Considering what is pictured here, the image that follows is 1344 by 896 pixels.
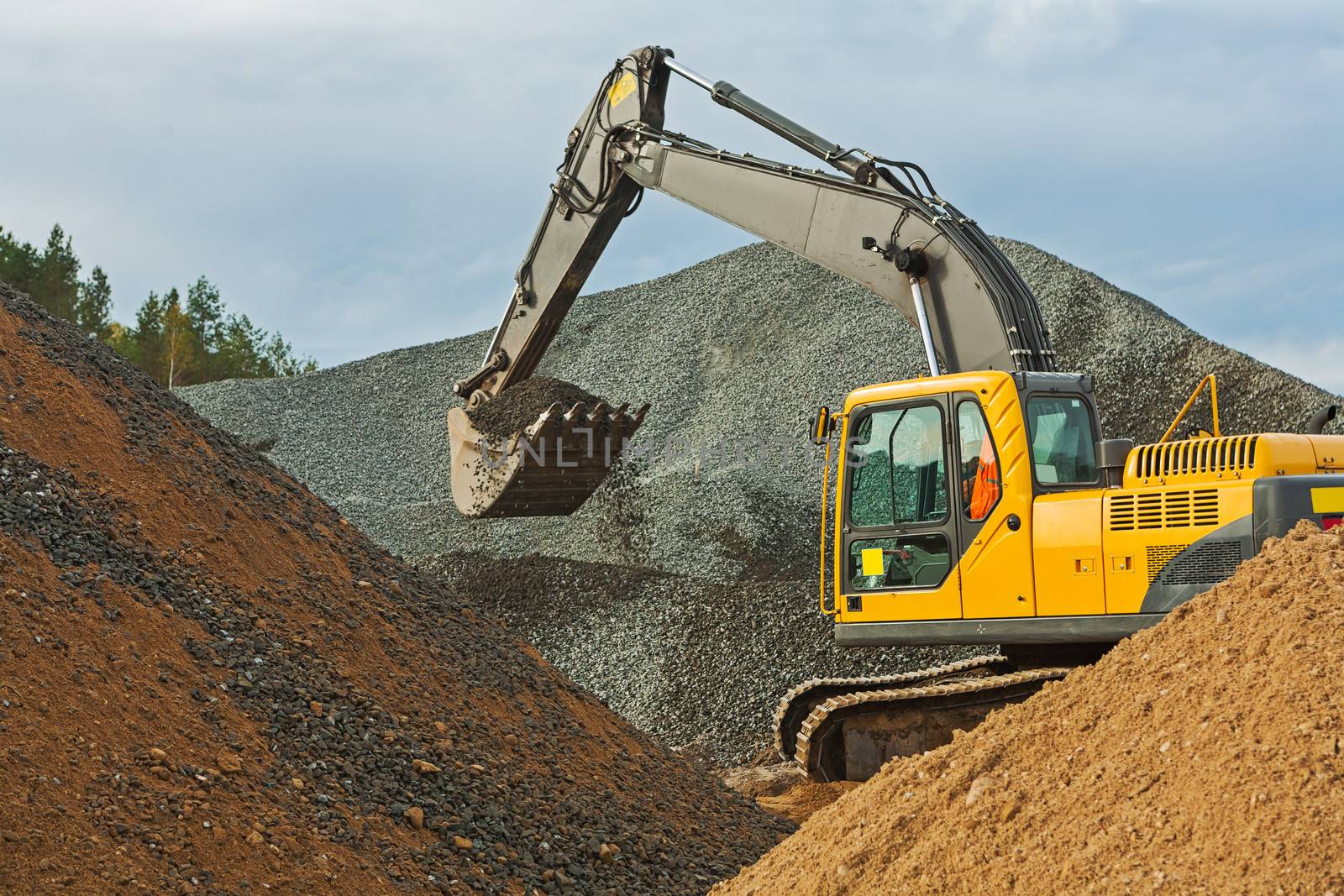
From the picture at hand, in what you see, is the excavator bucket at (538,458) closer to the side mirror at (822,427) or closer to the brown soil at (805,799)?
the side mirror at (822,427)

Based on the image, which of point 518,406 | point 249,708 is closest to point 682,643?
point 518,406

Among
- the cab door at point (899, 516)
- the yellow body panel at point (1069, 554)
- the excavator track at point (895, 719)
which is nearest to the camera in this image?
the yellow body panel at point (1069, 554)

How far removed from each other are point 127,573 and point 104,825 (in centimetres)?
154

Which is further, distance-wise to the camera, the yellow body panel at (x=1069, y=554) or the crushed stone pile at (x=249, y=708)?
the yellow body panel at (x=1069, y=554)

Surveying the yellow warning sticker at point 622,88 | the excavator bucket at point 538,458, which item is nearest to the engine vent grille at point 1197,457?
the excavator bucket at point 538,458

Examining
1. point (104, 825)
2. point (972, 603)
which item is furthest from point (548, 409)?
point (104, 825)

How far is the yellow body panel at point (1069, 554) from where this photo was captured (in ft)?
20.8

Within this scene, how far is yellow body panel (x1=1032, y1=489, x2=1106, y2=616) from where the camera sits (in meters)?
6.34

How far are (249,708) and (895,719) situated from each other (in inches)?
156

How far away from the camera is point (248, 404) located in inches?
956

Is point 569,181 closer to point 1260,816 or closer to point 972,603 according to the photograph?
point 972,603

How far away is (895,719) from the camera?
743cm

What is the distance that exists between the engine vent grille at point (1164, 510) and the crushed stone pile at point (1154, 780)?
1503 mm

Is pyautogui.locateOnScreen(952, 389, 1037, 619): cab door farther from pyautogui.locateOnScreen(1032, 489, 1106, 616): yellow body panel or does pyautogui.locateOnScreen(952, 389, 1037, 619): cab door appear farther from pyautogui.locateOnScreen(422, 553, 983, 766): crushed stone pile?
pyautogui.locateOnScreen(422, 553, 983, 766): crushed stone pile
